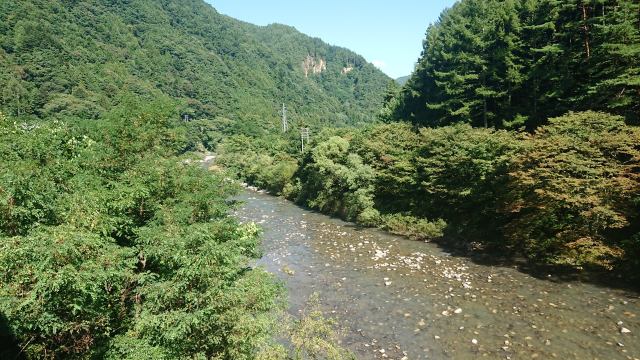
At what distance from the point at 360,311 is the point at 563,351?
764 cm

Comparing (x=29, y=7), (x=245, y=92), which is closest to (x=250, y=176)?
(x=29, y=7)

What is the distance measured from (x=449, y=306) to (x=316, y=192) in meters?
26.6

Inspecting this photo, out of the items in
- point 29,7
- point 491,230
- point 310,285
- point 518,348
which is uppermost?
point 29,7

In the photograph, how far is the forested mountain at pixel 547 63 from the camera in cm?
2255

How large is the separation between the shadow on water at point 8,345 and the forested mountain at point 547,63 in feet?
92.9

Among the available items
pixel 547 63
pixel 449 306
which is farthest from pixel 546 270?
pixel 547 63

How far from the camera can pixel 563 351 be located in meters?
12.8

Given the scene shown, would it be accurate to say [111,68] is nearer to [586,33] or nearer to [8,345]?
[586,33]

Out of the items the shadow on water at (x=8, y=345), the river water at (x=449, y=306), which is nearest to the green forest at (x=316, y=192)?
the shadow on water at (x=8, y=345)

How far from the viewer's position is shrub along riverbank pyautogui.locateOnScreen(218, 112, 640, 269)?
702 inches

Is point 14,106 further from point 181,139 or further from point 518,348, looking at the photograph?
point 518,348

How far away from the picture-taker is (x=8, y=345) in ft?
28.7

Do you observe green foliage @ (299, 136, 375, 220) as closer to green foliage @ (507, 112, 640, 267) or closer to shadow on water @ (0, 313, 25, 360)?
green foliage @ (507, 112, 640, 267)

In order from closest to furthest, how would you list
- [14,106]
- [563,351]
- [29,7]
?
[563,351] → [14,106] → [29,7]
